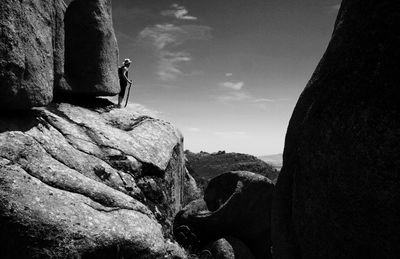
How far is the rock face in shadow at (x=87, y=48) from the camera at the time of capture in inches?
666

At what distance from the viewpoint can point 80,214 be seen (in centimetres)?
978

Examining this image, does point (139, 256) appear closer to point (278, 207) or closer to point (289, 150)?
point (278, 207)

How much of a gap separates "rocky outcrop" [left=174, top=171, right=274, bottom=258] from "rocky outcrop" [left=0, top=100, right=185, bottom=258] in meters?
1.49

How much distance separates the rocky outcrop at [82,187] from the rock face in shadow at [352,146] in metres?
5.90

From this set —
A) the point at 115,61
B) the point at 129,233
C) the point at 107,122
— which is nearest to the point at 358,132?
the point at 129,233

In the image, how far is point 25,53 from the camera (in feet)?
34.9

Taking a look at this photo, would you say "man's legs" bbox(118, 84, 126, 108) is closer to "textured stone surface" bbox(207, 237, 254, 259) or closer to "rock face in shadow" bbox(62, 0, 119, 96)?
"rock face in shadow" bbox(62, 0, 119, 96)

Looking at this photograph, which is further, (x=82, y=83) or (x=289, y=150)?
(x=82, y=83)

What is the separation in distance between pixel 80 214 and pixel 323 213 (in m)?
7.33

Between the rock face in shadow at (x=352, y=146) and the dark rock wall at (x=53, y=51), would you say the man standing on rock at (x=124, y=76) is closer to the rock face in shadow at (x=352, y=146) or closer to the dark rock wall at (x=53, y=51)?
the dark rock wall at (x=53, y=51)

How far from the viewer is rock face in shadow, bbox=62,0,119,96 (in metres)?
16.9

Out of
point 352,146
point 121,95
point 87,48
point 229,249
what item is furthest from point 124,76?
point 352,146

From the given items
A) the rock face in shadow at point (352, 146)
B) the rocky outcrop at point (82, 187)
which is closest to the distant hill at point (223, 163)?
the rocky outcrop at point (82, 187)

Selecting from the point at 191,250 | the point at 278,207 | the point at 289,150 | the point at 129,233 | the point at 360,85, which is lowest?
the point at 191,250
